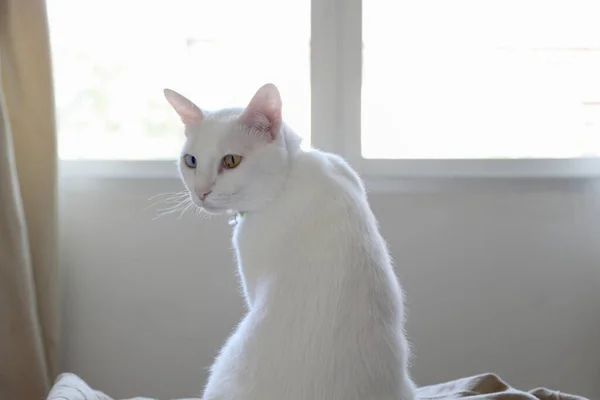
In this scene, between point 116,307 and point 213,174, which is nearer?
point 213,174

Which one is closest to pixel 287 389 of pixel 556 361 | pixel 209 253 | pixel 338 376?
pixel 338 376

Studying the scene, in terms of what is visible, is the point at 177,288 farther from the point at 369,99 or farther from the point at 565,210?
the point at 565,210

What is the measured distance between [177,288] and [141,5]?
0.78 metres

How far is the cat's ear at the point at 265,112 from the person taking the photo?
961mm

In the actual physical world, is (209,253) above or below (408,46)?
below

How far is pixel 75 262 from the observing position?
165 cm

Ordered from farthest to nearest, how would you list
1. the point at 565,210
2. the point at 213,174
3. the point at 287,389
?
the point at 565,210
the point at 213,174
the point at 287,389

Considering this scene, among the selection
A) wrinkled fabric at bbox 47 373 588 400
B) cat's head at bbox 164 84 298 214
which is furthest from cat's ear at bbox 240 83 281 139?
wrinkled fabric at bbox 47 373 588 400

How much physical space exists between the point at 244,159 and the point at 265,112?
8 cm

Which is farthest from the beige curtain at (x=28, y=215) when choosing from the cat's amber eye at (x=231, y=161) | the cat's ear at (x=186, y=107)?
the cat's amber eye at (x=231, y=161)

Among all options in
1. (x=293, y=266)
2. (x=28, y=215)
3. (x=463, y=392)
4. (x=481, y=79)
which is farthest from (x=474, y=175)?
(x=28, y=215)

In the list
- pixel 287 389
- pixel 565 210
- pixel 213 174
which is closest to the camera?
pixel 287 389

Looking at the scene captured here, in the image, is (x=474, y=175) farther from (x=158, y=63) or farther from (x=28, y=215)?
(x=28, y=215)

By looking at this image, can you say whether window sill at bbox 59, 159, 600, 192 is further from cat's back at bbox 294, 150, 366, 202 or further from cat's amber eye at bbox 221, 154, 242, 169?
cat's amber eye at bbox 221, 154, 242, 169
